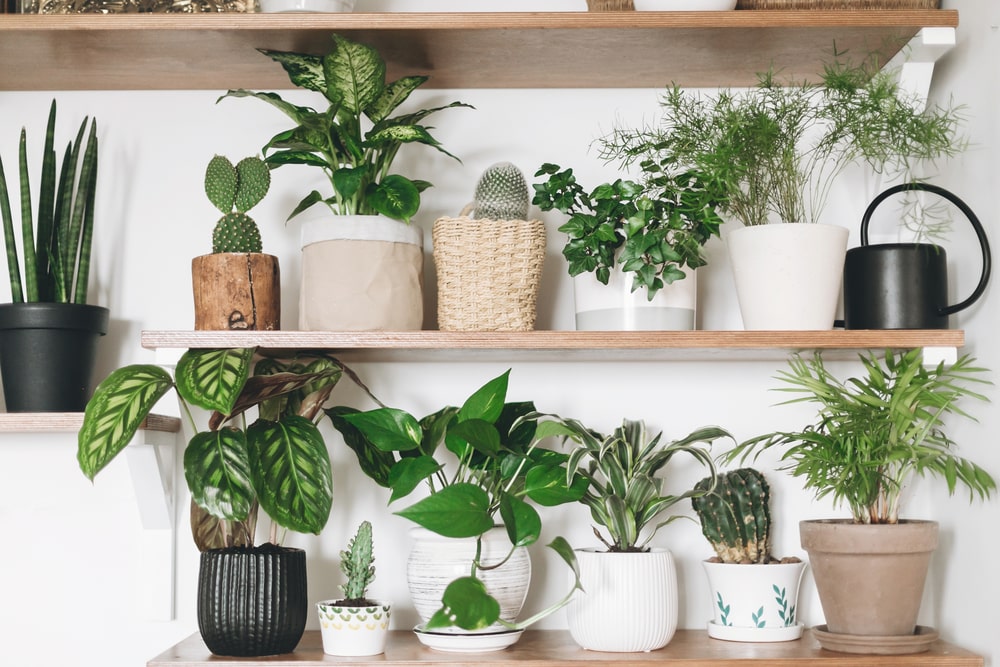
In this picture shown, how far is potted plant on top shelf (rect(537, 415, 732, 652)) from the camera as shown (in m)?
1.28

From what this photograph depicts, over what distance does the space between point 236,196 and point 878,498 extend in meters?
0.95

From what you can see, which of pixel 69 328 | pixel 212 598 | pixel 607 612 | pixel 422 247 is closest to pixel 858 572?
pixel 607 612

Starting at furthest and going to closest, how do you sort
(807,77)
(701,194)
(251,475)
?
1. (807,77)
2. (701,194)
3. (251,475)

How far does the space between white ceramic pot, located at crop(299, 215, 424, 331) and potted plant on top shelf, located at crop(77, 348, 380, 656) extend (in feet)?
0.27

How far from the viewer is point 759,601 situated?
4.37ft

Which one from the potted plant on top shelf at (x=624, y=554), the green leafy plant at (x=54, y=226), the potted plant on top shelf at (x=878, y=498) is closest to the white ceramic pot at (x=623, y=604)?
the potted plant on top shelf at (x=624, y=554)

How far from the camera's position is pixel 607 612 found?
4.18 feet

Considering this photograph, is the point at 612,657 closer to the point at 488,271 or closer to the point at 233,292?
the point at 488,271

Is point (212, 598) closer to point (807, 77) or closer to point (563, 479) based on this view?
point (563, 479)

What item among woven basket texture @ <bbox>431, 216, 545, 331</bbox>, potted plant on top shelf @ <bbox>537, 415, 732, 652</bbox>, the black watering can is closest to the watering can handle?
the black watering can

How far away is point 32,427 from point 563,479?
71cm

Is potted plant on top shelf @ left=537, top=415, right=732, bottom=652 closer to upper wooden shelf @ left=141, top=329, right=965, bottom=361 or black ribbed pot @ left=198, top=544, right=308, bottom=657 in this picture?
upper wooden shelf @ left=141, top=329, right=965, bottom=361

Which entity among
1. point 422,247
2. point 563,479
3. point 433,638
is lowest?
point 433,638

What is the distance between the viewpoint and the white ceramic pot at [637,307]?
A: 1320 mm
